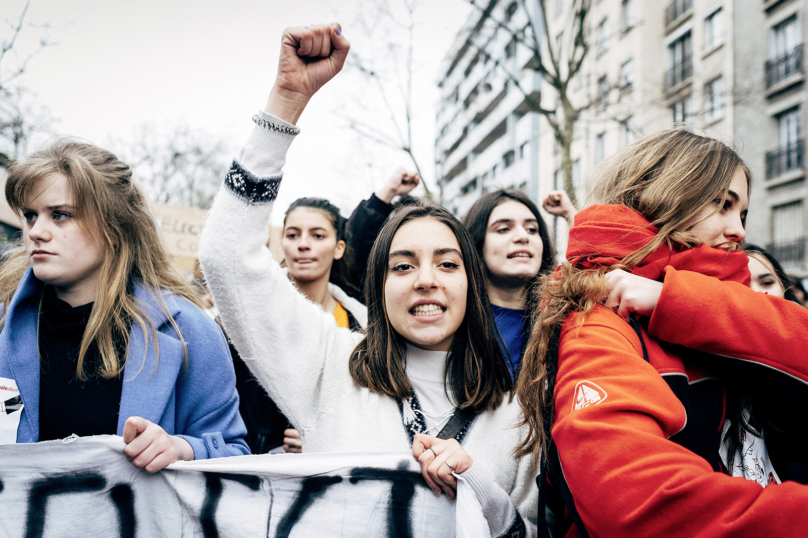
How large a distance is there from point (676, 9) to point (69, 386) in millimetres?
24437

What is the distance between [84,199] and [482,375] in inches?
56.0

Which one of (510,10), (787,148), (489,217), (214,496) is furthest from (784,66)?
(214,496)

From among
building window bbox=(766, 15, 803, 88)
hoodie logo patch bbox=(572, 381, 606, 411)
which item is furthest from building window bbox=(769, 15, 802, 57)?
hoodie logo patch bbox=(572, 381, 606, 411)

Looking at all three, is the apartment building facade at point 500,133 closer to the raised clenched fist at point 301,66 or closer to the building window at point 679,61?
the building window at point 679,61

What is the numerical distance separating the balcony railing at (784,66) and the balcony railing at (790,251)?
5.10 metres

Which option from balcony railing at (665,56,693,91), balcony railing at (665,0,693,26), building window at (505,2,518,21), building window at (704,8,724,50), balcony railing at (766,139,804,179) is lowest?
balcony railing at (766,139,804,179)

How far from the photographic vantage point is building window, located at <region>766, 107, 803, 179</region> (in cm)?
1678

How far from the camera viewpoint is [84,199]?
1771 mm

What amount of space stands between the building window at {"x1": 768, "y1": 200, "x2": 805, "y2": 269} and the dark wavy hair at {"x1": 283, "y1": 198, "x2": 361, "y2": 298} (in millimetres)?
17775

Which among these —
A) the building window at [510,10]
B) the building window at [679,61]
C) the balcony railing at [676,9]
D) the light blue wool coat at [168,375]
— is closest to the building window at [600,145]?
the building window at [679,61]

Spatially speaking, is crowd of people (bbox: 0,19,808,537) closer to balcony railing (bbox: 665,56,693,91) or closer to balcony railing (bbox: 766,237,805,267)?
balcony railing (bbox: 766,237,805,267)

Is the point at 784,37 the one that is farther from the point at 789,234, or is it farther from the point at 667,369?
the point at 667,369

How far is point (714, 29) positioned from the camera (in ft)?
61.8

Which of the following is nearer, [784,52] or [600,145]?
[784,52]
